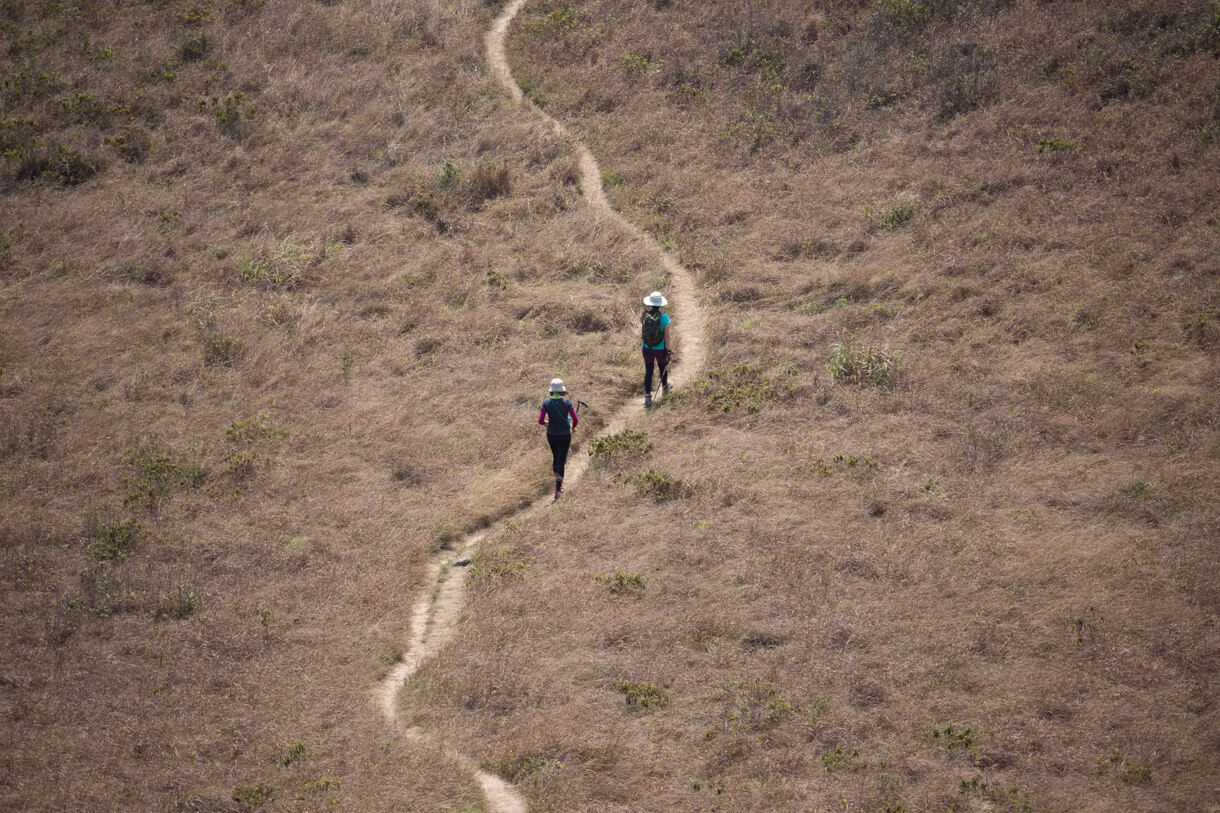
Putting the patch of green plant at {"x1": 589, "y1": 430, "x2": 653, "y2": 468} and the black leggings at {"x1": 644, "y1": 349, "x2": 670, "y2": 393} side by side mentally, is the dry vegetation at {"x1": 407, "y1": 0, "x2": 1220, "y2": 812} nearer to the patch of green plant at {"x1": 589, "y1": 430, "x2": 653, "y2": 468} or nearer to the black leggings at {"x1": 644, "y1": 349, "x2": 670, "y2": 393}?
the patch of green plant at {"x1": 589, "y1": 430, "x2": 653, "y2": 468}

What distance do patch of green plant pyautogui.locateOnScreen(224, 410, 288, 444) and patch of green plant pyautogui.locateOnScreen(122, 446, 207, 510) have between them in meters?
0.98

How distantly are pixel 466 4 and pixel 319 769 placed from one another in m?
32.0

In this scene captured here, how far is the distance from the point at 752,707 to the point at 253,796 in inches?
220

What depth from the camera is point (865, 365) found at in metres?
16.6

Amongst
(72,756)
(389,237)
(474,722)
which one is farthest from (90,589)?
(389,237)

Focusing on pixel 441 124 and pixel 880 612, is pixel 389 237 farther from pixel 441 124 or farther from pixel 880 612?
pixel 880 612

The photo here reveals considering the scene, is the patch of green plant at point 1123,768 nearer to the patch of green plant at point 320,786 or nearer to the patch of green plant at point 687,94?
the patch of green plant at point 320,786

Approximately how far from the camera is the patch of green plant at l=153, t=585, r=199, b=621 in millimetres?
12078

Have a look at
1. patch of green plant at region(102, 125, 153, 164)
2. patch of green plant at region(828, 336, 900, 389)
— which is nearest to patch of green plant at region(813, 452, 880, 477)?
patch of green plant at region(828, 336, 900, 389)

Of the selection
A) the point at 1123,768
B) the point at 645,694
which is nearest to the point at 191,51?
the point at 645,694

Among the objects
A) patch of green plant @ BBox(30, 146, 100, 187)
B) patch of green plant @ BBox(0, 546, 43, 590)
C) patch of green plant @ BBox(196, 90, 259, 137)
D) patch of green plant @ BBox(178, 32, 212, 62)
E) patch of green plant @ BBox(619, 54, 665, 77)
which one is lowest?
patch of green plant @ BBox(0, 546, 43, 590)

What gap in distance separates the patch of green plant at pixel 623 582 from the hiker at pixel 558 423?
2722mm

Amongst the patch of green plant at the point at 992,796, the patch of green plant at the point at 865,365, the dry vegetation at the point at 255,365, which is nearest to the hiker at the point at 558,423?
the dry vegetation at the point at 255,365

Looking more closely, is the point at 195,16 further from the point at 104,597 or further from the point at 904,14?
the point at 104,597
